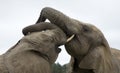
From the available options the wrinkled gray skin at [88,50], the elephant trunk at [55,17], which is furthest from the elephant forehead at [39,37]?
the wrinkled gray skin at [88,50]

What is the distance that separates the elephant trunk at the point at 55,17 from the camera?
8117 millimetres

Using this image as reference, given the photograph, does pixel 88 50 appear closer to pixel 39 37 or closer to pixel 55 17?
pixel 55 17

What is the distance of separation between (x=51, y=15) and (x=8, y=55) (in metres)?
2.48

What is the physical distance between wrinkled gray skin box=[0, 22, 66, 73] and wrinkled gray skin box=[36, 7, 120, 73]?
2.16m

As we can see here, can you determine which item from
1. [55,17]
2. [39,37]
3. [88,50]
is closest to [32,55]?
[39,37]

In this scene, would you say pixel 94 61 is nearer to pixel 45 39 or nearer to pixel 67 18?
pixel 67 18

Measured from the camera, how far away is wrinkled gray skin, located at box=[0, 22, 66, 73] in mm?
5631

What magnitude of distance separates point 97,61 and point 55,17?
63.1 inches

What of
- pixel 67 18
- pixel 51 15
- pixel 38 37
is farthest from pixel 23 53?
pixel 67 18

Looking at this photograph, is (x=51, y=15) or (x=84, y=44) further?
(x=84, y=44)

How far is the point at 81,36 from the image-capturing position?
923 centimetres

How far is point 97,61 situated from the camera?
9.38m

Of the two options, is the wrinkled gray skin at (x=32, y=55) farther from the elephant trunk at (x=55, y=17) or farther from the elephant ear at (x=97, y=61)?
the elephant ear at (x=97, y=61)

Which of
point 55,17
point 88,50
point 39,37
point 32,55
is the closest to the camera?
point 32,55
